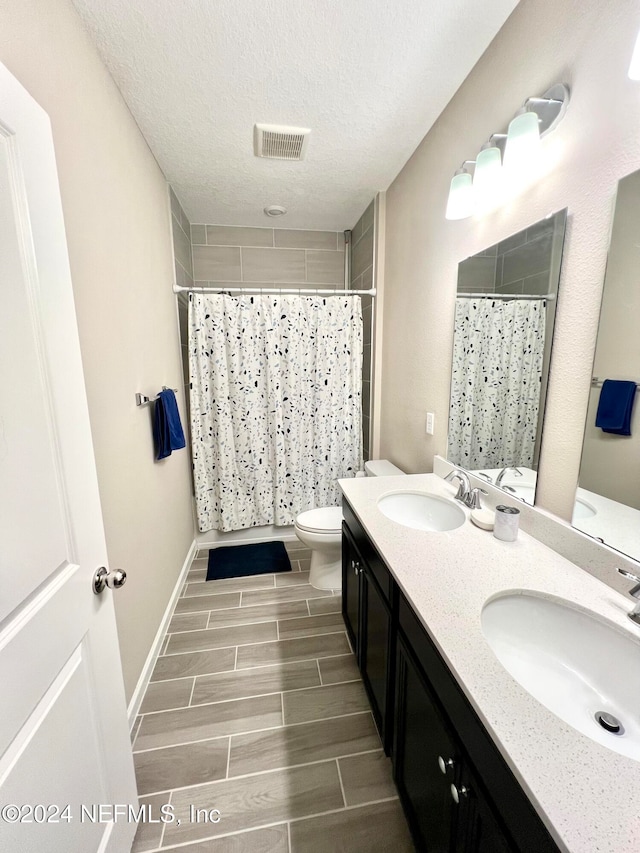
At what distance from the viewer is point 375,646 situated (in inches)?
51.2

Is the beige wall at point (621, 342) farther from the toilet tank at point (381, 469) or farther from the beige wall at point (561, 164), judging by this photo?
the toilet tank at point (381, 469)

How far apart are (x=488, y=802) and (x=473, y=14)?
215 centimetres

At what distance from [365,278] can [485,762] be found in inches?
104

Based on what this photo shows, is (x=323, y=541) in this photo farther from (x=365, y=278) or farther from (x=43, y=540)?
(x=365, y=278)

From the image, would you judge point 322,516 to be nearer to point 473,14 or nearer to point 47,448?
point 47,448

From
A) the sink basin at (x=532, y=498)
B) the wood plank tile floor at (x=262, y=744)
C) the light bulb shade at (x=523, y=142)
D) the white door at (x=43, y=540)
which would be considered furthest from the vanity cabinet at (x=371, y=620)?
the light bulb shade at (x=523, y=142)

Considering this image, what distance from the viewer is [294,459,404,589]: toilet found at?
2.04m

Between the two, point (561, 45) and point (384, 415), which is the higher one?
point (561, 45)

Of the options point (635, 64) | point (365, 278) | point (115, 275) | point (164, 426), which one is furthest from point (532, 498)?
point (365, 278)

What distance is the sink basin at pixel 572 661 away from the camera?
69cm

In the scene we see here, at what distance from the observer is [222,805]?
1140mm

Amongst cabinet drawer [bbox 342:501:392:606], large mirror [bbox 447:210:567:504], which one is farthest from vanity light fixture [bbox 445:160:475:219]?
cabinet drawer [bbox 342:501:392:606]

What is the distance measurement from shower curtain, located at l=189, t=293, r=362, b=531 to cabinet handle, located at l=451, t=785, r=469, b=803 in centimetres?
210

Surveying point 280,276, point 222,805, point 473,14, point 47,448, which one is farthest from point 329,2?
point 222,805
